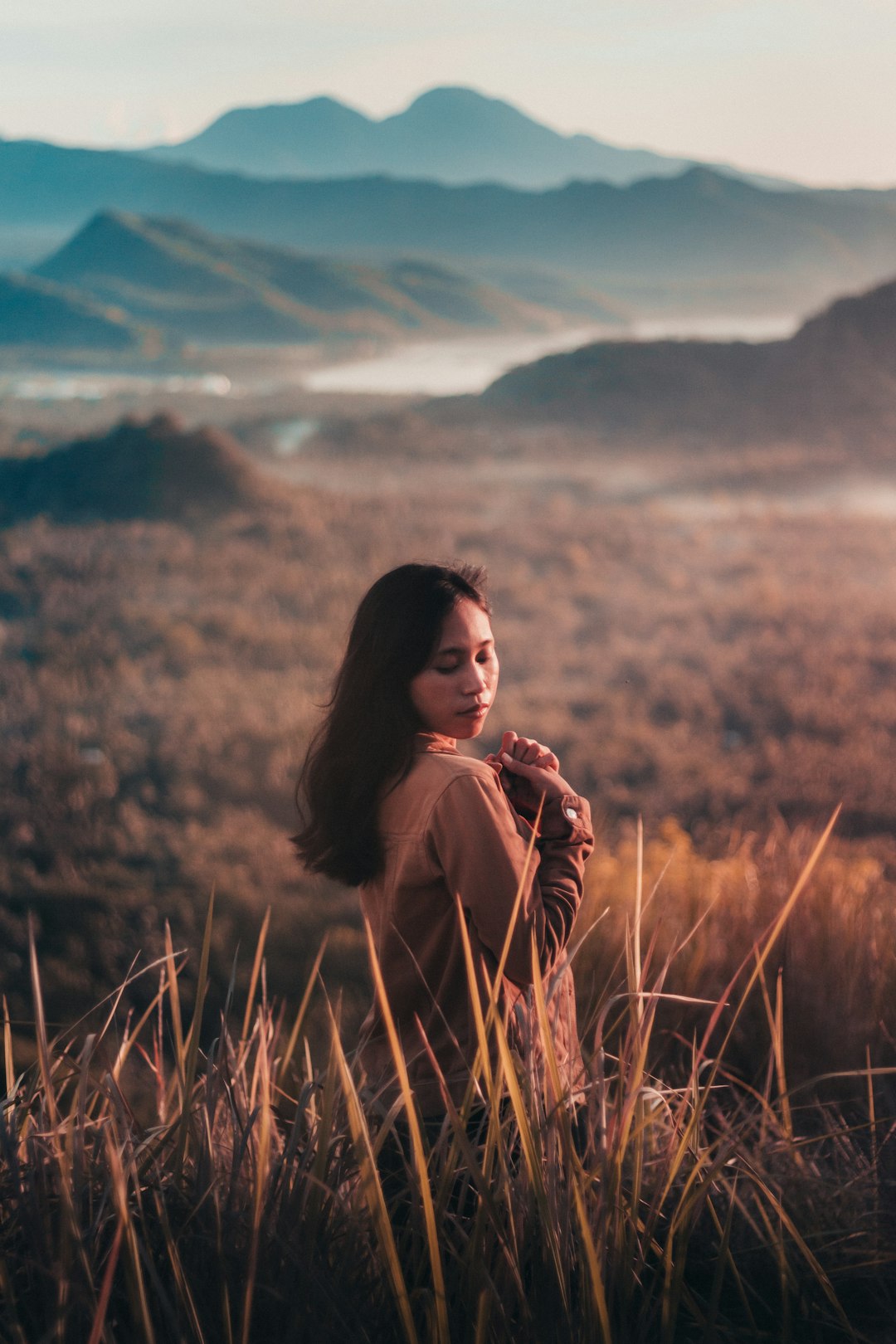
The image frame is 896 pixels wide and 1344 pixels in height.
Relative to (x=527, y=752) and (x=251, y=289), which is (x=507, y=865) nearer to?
(x=527, y=752)

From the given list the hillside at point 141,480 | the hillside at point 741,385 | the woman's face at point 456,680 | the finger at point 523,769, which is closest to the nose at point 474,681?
the woman's face at point 456,680

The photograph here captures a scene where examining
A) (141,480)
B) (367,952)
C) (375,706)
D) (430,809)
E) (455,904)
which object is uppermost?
(141,480)

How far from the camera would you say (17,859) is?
11398 millimetres

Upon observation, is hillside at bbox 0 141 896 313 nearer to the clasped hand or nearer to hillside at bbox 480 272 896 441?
hillside at bbox 480 272 896 441

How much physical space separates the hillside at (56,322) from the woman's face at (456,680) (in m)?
99.1

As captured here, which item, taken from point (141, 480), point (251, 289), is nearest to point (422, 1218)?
point (141, 480)

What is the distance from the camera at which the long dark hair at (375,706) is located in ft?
5.56

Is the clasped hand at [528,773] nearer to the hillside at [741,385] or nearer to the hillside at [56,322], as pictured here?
the hillside at [741,385]

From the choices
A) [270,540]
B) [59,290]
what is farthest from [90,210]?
[270,540]

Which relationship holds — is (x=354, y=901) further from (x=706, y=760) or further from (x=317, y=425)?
(x=317, y=425)

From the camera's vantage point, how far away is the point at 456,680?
1.70 metres

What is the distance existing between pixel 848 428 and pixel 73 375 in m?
58.8

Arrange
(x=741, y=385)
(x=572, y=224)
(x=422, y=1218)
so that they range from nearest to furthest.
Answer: (x=422, y=1218) → (x=741, y=385) → (x=572, y=224)

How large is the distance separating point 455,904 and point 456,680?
31 centimetres
